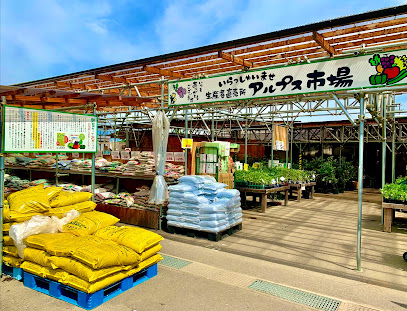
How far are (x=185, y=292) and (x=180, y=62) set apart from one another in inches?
238

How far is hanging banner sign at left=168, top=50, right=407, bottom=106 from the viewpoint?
4.91m

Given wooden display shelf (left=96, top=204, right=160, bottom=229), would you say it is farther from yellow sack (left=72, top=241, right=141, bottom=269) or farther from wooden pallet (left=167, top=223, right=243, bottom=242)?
yellow sack (left=72, top=241, right=141, bottom=269)

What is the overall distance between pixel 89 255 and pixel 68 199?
6.77 feet

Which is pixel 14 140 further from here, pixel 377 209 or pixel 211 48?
pixel 377 209

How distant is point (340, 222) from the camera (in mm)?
9391

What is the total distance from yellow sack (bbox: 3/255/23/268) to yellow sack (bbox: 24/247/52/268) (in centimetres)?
33

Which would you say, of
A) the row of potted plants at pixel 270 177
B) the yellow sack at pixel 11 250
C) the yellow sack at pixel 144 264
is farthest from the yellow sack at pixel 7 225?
the row of potted plants at pixel 270 177

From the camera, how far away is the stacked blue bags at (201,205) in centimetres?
695

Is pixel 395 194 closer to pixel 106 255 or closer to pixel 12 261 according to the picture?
pixel 106 255

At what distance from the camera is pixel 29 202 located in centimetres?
505

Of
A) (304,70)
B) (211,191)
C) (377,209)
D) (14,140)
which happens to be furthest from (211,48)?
(377,209)

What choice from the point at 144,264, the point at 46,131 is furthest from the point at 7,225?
the point at 144,264

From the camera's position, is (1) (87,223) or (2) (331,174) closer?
(1) (87,223)

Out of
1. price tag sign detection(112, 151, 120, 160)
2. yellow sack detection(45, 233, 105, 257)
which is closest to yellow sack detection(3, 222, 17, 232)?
yellow sack detection(45, 233, 105, 257)
